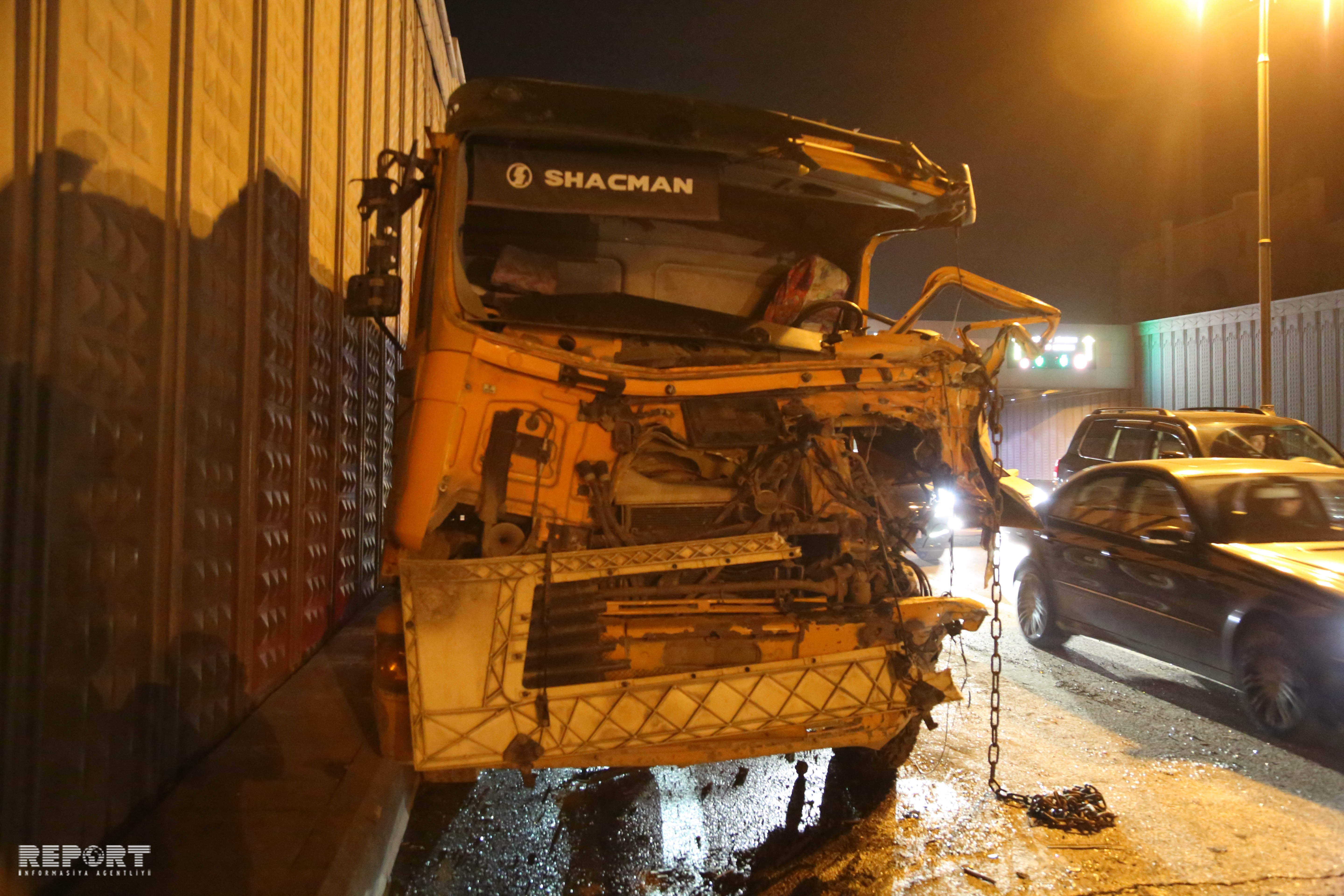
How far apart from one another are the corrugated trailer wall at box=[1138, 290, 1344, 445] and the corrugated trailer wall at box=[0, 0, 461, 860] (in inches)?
703

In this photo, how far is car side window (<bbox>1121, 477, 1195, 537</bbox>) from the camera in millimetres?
5508

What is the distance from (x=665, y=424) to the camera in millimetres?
3408

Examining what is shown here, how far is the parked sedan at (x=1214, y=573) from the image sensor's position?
4480 mm

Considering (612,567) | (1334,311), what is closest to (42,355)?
(612,567)

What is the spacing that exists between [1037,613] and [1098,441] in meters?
3.69

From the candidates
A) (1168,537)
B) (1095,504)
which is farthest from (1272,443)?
(1168,537)

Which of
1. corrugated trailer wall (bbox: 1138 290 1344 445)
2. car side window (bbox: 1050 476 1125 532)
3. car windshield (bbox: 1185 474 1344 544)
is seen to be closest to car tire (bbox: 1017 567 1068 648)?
car side window (bbox: 1050 476 1125 532)

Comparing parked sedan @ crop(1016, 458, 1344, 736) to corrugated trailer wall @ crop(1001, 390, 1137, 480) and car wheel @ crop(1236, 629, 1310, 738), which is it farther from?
corrugated trailer wall @ crop(1001, 390, 1137, 480)

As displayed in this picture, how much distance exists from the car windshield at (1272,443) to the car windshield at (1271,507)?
281 cm

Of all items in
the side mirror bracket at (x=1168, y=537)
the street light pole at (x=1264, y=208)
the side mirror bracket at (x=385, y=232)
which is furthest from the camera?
the street light pole at (x=1264, y=208)

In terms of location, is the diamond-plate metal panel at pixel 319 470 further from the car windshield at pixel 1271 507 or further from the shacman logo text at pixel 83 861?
the car windshield at pixel 1271 507

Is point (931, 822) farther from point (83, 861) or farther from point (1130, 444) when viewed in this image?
point (1130, 444)

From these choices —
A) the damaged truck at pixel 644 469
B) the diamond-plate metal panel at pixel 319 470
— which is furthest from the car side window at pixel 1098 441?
the diamond-plate metal panel at pixel 319 470

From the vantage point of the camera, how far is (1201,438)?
27.3 ft
